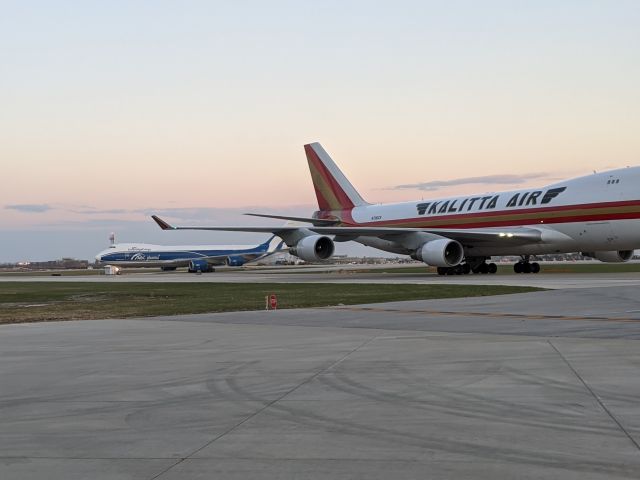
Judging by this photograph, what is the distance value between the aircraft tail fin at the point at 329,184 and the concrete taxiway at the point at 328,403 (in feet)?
134

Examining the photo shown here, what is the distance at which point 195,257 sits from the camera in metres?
97.5

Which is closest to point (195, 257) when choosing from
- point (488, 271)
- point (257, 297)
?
point (488, 271)

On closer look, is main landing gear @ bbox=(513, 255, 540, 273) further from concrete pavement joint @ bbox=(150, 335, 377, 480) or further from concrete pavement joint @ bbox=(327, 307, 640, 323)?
concrete pavement joint @ bbox=(150, 335, 377, 480)

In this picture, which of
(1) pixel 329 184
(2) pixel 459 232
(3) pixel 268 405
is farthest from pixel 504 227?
(3) pixel 268 405

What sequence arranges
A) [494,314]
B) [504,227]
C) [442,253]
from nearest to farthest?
[494,314], [442,253], [504,227]

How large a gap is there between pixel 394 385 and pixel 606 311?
1004 centimetres

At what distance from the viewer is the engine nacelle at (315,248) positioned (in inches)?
1725

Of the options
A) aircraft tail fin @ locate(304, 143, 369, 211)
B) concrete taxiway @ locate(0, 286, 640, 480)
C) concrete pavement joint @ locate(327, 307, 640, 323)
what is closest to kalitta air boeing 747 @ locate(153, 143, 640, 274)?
aircraft tail fin @ locate(304, 143, 369, 211)

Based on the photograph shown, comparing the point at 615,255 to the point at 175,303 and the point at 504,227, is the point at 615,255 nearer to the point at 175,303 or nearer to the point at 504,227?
the point at 504,227

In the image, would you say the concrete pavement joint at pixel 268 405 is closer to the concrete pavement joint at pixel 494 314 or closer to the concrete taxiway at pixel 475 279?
the concrete pavement joint at pixel 494 314

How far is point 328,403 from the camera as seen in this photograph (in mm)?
7094

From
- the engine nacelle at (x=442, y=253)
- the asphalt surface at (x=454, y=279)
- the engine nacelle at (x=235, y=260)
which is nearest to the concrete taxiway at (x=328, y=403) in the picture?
the asphalt surface at (x=454, y=279)

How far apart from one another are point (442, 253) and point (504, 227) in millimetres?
4352

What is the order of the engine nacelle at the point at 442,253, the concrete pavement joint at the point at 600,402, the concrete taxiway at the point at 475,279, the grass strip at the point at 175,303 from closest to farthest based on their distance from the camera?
the concrete pavement joint at the point at 600,402 → the grass strip at the point at 175,303 → the concrete taxiway at the point at 475,279 → the engine nacelle at the point at 442,253
